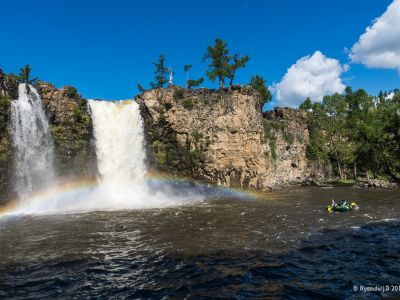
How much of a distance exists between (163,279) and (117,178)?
27.6 metres

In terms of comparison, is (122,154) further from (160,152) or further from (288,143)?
(288,143)

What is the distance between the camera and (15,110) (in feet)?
112

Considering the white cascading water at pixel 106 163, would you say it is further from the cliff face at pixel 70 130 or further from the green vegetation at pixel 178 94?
the green vegetation at pixel 178 94

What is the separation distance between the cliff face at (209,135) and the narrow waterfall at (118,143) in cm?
161

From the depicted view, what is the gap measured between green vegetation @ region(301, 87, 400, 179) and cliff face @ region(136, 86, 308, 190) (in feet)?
65.0

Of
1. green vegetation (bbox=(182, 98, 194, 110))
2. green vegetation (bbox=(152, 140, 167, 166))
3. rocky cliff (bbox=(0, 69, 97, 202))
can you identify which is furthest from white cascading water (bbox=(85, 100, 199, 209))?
green vegetation (bbox=(182, 98, 194, 110))

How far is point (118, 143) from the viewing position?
1606 inches

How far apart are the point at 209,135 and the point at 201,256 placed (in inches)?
1160

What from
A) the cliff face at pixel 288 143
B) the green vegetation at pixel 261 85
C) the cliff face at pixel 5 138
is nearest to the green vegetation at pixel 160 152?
the cliff face at pixel 5 138

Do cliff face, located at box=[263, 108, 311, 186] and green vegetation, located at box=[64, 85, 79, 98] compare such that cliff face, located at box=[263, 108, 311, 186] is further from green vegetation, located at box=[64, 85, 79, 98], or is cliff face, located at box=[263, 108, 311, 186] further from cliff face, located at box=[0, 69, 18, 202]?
cliff face, located at box=[0, 69, 18, 202]

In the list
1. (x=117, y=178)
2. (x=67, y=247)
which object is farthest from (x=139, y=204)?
(x=67, y=247)

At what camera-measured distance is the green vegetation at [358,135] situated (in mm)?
58625

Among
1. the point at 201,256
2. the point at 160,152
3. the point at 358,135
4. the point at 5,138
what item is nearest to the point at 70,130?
the point at 5,138

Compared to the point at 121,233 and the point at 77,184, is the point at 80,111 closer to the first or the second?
the point at 77,184
